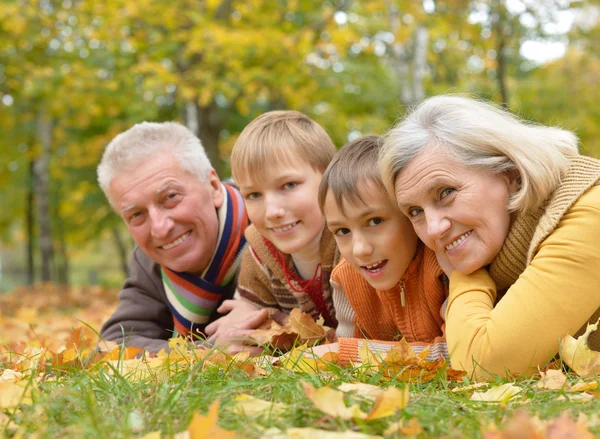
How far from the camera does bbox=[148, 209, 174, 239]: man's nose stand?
397 centimetres

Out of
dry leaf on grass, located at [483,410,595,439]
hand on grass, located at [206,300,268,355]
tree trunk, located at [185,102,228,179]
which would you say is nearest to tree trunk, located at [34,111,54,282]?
tree trunk, located at [185,102,228,179]

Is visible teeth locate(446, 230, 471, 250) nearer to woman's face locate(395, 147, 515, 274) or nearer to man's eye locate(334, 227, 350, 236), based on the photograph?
woman's face locate(395, 147, 515, 274)

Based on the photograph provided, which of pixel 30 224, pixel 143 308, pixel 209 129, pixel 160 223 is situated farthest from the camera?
pixel 30 224

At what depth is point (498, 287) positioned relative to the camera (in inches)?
114

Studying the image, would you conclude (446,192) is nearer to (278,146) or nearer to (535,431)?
(278,146)

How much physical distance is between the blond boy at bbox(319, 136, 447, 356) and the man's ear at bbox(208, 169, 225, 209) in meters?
1.36

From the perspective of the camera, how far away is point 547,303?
244 centimetres

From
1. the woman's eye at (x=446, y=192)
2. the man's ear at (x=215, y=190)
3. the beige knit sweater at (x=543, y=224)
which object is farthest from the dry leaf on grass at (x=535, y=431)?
the man's ear at (x=215, y=190)

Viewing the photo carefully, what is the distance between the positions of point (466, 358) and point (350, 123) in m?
10.9

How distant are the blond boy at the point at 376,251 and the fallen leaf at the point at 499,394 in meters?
0.78

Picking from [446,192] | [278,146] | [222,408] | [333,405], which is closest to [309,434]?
[333,405]

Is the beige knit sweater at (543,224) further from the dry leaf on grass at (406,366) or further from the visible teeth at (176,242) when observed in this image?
the visible teeth at (176,242)

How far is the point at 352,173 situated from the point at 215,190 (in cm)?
165

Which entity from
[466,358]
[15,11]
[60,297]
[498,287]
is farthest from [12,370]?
[60,297]
